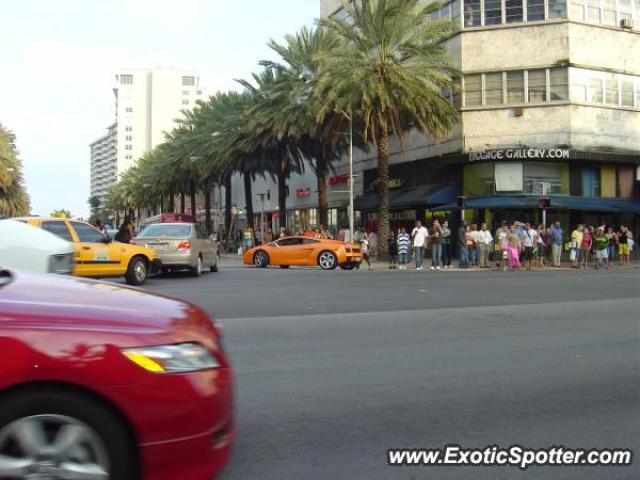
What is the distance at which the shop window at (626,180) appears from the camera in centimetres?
3381

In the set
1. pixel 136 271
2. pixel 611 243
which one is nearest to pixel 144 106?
pixel 611 243

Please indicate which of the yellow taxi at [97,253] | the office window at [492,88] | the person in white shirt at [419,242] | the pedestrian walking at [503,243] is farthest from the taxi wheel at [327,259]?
the office window at [492,88]

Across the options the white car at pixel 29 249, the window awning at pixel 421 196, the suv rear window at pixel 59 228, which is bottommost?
the white car at pixel 29 249

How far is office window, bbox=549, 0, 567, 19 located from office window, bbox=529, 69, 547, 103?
9.57ft

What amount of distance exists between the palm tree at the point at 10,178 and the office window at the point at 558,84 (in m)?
38.0

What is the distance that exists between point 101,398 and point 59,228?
1215 cm

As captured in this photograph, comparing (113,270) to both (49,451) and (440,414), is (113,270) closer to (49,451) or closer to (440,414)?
(440,414)

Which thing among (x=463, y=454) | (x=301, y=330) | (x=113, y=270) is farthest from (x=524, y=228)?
(x=463, y=454)

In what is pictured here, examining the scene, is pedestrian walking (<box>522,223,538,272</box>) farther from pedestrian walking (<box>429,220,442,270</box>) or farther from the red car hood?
the red car hood

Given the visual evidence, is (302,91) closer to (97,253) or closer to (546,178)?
(546,178)

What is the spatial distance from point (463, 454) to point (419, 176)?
34.1m

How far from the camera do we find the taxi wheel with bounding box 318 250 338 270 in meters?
23.2

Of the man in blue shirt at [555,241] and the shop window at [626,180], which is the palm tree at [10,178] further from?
the shop window at [626,180]

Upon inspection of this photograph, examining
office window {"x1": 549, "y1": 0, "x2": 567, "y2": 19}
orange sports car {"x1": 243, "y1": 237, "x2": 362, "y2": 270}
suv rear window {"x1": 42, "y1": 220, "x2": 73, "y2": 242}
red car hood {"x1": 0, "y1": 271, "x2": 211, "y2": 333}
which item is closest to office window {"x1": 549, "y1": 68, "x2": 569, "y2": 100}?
office window {"x1": 549, "y1": 0, "x2": 567, "y2": 19}
